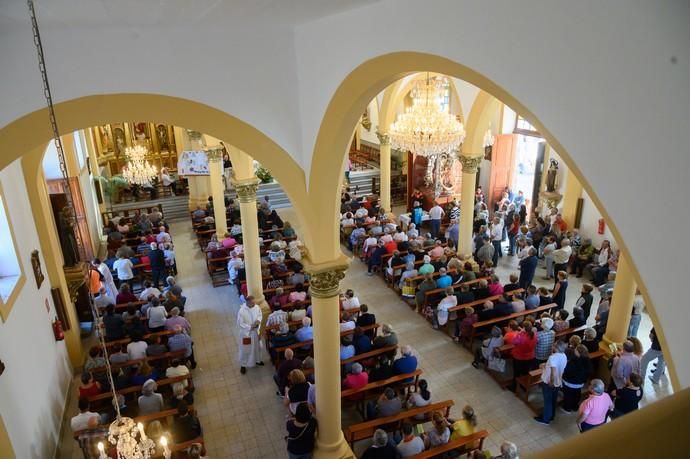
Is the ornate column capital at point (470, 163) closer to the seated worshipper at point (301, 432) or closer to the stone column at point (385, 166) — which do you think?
the stone column at point (385, 166)

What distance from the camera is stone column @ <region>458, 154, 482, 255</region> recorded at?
13.0 meters

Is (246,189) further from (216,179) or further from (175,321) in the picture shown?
(216,179)

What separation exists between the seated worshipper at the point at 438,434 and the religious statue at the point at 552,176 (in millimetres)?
10687

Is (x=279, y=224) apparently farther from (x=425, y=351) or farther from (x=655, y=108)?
(x=655, y=108)

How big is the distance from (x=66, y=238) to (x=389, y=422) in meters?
7.21

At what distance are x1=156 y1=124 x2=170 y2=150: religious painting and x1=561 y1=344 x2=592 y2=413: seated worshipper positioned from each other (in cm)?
2150

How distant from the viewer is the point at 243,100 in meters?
5.81

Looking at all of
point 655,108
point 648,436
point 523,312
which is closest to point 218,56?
point 655,108

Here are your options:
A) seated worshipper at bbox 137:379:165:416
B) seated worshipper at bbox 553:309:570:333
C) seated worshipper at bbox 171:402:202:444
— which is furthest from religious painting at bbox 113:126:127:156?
seated worshipper at bbox 553:309:570:333

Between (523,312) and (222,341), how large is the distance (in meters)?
6.44

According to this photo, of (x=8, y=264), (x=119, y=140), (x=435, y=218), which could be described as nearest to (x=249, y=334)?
(x=8, y=264)

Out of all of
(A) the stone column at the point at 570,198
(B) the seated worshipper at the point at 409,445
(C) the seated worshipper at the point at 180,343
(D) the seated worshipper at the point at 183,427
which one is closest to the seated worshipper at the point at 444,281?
(B) the seated worshipper at the point at 409,445

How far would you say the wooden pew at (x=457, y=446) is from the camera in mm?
6772

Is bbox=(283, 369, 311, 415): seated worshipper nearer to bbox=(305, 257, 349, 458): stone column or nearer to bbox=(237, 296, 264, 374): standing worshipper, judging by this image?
bbox=(305, 257, 349, 458): stone column
